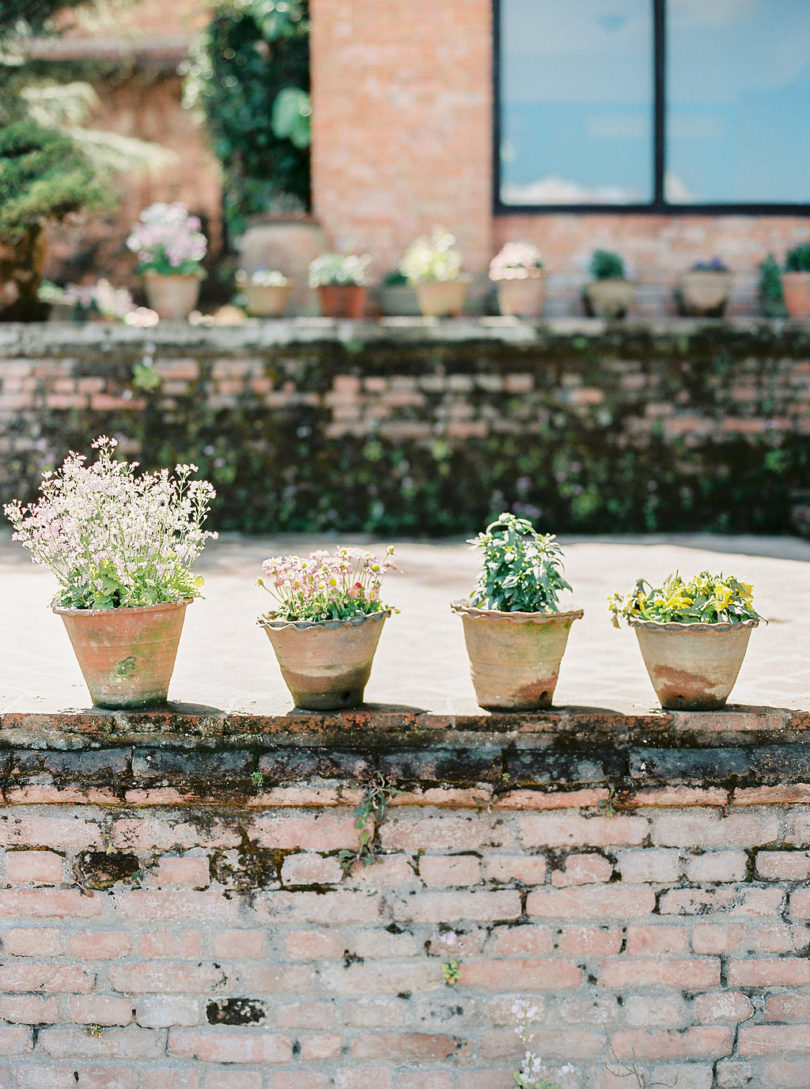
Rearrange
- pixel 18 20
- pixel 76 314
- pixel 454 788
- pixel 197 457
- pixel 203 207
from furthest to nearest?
pixel 203 207
pixel 18 20
pixel 76 314
pixel 197 457
pixel 454 788

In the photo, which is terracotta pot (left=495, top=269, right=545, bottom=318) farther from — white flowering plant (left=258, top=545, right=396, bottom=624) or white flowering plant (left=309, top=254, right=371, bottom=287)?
white flowering plant (left=258, top=545, right=396, bottom=624)

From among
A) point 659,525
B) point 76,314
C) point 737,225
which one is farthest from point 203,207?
point 659,525

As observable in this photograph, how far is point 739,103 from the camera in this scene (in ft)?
27.3

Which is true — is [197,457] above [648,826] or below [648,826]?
above

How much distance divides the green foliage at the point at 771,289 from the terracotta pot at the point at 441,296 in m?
2.28

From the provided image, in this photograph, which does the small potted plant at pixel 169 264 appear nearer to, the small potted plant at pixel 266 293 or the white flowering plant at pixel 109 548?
the small potted plant at pixel 266 293

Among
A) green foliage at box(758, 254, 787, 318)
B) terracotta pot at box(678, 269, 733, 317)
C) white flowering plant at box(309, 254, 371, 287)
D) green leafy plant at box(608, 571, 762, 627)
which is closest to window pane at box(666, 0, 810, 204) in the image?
green foliage at box(758, 254, 787, 318)

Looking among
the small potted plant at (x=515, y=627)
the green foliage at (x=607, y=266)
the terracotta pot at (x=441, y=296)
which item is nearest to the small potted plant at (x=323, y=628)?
the small potted plant at (x=515, y=627)

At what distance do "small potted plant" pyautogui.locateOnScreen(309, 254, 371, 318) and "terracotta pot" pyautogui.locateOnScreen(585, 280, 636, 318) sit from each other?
1.63m

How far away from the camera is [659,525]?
24.8 feet

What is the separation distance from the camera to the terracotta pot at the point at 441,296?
24.5ft

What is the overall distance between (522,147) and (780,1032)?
22.7ft

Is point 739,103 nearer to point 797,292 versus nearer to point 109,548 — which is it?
point 797,292

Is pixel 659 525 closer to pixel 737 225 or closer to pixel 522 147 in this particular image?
pixel 737 225
